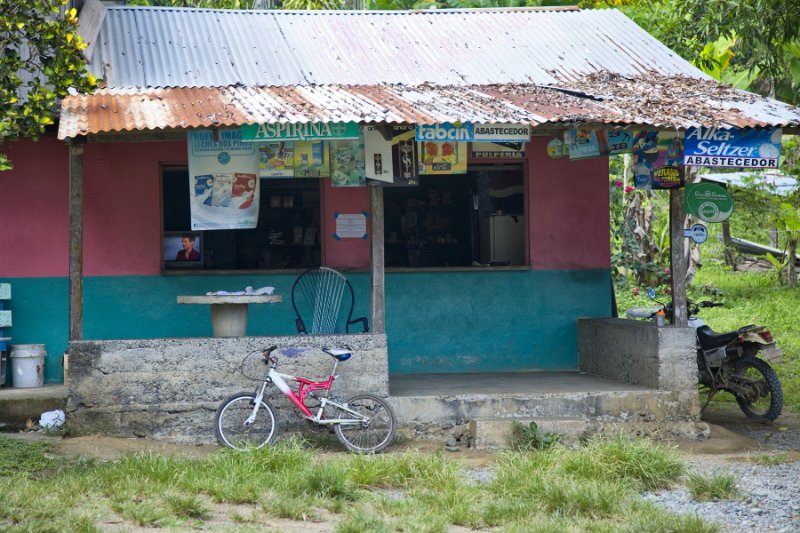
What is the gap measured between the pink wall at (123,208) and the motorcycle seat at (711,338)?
18.4 ft

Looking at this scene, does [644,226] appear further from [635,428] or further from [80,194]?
[80,194]

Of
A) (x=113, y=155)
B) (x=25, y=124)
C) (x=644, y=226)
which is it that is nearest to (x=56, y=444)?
(x=25, y=124)

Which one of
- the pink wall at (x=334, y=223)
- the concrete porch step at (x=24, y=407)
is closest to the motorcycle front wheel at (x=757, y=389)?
the pink wall at (x=334, y=223)

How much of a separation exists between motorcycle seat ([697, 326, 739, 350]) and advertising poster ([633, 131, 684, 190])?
1.58m

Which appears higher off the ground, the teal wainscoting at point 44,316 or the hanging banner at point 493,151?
the hanging banner at point 493,151

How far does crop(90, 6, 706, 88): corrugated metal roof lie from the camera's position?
1038cm

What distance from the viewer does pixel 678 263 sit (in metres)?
9.47

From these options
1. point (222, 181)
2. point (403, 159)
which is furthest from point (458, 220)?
point (222, 181)

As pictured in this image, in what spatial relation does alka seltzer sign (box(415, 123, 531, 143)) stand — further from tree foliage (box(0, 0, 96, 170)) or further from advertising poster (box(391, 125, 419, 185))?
tree foliage (box(0, 0, 96, 170))

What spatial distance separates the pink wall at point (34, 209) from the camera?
32.9 ft

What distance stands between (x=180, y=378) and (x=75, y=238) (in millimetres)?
1541

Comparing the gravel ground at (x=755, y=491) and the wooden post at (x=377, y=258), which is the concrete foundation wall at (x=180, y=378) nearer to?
the wooden post at (x=377, y=258)

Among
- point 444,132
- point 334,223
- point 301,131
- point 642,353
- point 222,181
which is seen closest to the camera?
point 301,131

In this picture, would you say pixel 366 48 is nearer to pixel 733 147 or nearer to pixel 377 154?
pixel 377 154
